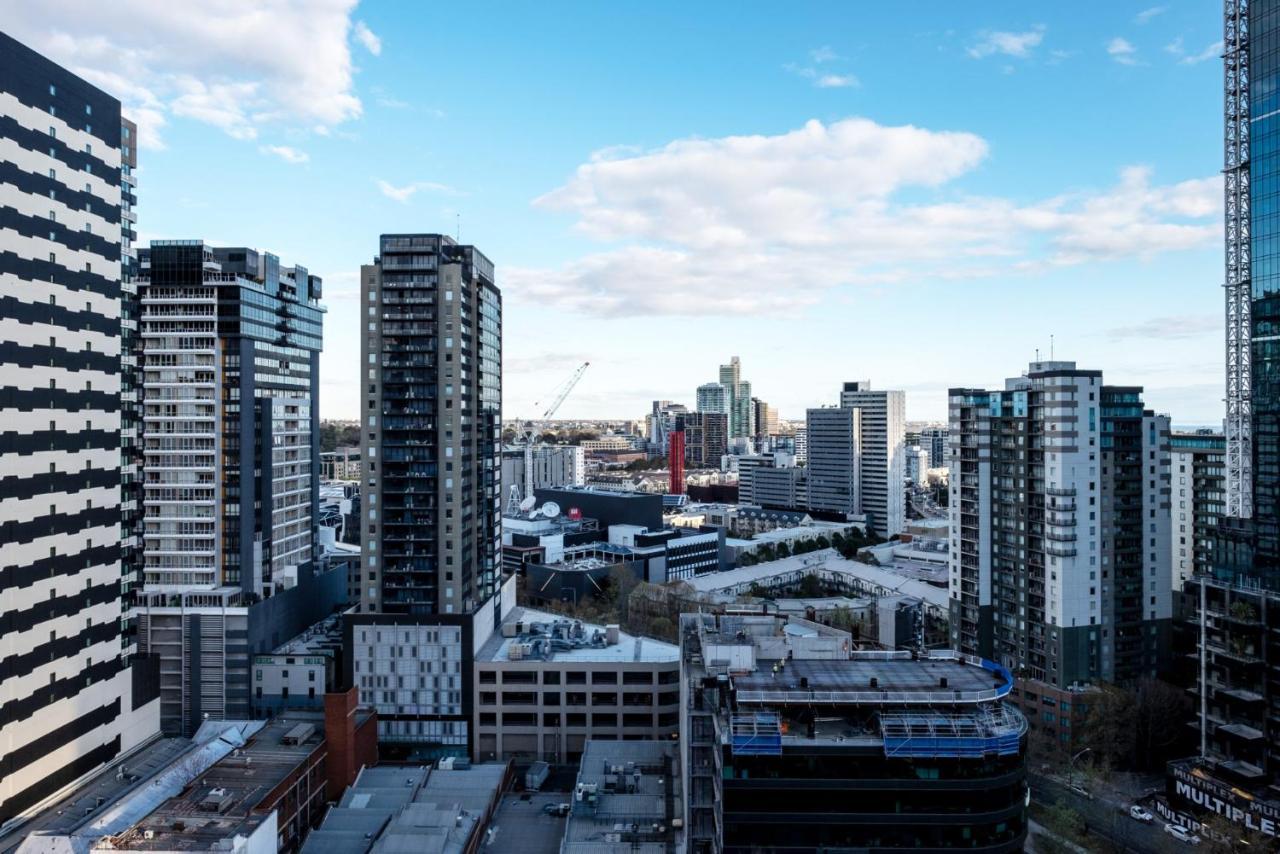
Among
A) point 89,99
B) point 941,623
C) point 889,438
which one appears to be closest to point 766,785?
point 89,99

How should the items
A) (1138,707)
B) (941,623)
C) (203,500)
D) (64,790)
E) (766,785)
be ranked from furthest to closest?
(941,623) < (203,500) < (1138,707) < (64,790) < (766,785)

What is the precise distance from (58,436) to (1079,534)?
60.0 meters

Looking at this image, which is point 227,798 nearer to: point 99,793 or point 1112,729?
point 99,793

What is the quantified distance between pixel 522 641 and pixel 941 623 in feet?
147

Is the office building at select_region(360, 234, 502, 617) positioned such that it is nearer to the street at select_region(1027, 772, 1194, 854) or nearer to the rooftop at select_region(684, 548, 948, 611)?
the street at select_region(1027, 772, 1194, 854)

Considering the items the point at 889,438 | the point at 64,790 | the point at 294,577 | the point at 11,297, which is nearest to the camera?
the point at 11,297

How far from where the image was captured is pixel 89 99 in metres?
43.7

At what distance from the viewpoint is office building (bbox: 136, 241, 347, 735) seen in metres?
60.4

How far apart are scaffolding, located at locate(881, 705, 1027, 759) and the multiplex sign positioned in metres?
19.2

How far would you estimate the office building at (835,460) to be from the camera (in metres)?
157

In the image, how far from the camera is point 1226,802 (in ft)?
149

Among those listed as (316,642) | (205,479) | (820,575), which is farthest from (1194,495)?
(205,479)

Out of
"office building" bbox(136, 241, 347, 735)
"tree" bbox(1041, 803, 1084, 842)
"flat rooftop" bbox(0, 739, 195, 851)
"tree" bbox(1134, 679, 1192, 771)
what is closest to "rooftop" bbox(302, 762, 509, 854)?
"flat rooftop" bbox(0, 739, 195, 851)

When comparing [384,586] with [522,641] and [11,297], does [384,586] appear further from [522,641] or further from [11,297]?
[11,297]
